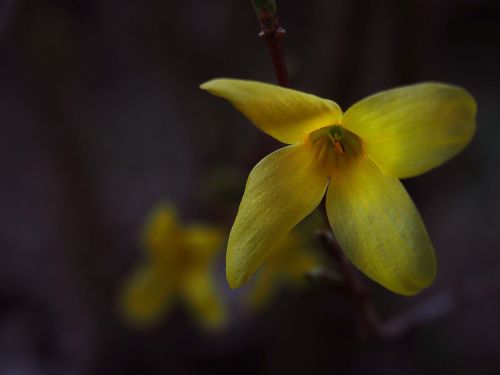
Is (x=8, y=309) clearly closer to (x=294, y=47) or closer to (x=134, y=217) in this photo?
(x=134, y=217)

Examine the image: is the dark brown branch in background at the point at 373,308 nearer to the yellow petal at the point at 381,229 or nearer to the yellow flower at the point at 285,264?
the yellow petal at the point at 381,229

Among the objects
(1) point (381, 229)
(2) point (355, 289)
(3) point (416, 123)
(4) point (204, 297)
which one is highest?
(3) point (416, 123)

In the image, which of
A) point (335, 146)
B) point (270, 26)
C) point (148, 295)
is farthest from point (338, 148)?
point (148, 295)

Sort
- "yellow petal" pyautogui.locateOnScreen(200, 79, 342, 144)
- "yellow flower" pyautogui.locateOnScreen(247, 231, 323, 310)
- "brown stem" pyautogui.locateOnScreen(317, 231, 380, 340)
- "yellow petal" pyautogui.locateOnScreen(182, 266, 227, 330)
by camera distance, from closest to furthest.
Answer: "yellow petal" pyautogui.locateOnScreen(200, 79, 342, 144) → "brown stem" pyautogui.locateOnScreen(317, 231, 380, 340) → "yellow flower" pyautogui.locateOnScreen(247, 231, 323, 310) → "yellow petal" pyautogui.locateOnScreen(182, 266, 227, 330)

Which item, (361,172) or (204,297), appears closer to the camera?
(361,172)

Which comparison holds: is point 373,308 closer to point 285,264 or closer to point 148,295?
point 285,264

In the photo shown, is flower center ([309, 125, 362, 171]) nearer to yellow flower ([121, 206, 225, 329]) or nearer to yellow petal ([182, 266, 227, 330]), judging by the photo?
yellow flower ([121, 206, 225, 329])

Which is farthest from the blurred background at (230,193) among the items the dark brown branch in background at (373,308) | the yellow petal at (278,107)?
the yellow petal at (278,107)

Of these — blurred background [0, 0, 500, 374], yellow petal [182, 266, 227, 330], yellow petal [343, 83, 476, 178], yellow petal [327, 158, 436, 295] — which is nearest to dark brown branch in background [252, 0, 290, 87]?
yellow petal [343, 83, 476, 178]
